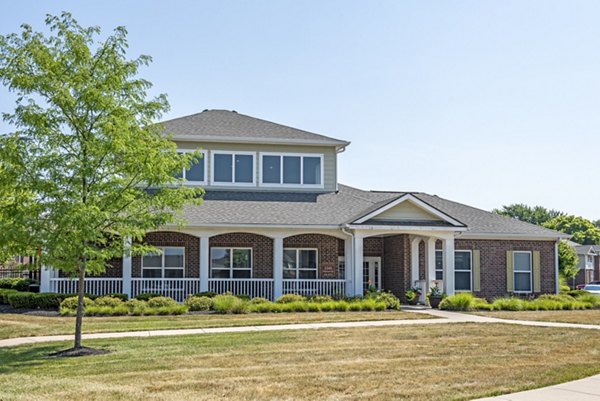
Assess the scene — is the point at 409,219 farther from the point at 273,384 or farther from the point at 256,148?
the point at 273,384

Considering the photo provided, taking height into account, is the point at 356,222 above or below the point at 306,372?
above

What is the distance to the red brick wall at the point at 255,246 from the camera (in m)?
28.5

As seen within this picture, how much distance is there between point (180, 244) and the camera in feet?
92.0

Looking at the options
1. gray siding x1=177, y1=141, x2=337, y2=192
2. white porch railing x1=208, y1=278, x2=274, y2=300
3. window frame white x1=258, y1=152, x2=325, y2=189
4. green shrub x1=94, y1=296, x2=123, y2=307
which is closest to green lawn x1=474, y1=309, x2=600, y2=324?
white porch railing x1=208, y1=278, x2=274, y2=300

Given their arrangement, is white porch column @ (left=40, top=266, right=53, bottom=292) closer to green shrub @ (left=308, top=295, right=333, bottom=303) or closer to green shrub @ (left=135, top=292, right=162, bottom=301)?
green shrub @ (left=135, top=292, right=162, bottom=301)

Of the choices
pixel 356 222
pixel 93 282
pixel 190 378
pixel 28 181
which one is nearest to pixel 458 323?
pixel 356 222

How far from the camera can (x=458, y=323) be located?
19.5 m

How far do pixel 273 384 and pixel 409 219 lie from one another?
688 inches

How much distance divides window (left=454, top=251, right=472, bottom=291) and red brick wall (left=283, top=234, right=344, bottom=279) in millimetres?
5263

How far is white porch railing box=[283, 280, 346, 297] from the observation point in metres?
27.5

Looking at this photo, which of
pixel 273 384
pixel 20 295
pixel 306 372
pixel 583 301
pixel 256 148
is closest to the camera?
A: pixel 273 384

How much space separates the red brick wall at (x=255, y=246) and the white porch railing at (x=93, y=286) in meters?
4.32

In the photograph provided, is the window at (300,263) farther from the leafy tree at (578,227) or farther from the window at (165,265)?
the leafy tree at (578,227)

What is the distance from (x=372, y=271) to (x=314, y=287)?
3.95 meters
